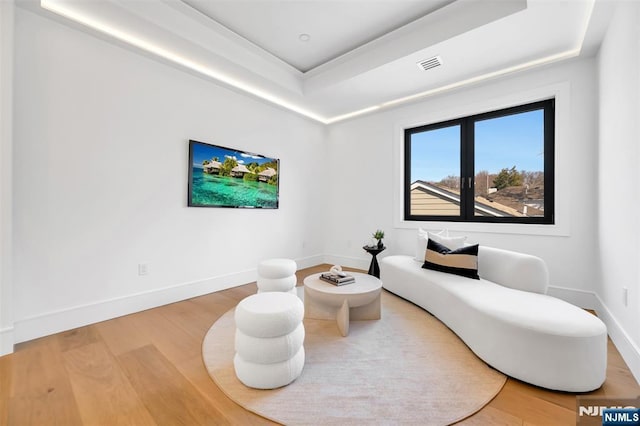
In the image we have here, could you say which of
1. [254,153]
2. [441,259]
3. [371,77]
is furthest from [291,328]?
[371,77]

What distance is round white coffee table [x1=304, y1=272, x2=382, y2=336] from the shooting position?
2.39 metres

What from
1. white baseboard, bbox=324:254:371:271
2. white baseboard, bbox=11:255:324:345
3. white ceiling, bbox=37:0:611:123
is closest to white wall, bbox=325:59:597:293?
white baseboard, bbox=324:254:371:271

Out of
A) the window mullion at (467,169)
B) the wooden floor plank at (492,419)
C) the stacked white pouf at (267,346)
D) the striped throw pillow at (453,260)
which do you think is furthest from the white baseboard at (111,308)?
the window mullion at (467,169)

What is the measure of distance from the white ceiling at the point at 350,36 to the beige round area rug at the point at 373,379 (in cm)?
291

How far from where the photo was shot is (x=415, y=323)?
104 inches

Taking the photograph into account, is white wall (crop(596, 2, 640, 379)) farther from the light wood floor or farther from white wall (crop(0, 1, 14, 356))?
white wall (crop(0, 1, 14, 356))

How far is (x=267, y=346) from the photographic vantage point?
1.66 meters

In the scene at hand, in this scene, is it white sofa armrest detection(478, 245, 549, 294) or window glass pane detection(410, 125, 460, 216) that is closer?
white sofa armrest detection(478, 245, 549, 294)

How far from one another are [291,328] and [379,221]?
3239 mm

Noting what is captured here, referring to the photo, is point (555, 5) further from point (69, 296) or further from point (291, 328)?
point (69, 296)

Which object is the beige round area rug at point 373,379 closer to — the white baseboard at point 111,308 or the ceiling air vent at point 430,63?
the white baseboard at point 111,308

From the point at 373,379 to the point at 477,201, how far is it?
9.89 feet

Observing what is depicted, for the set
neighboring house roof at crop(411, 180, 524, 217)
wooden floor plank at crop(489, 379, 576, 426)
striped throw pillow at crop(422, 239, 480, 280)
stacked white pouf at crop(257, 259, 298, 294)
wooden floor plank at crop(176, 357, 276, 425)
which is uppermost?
neighboring house roof at crop(411, 180, 524, 217)

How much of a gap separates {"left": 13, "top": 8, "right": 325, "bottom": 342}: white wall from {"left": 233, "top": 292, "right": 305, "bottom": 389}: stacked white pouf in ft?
6.03
